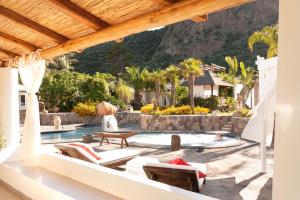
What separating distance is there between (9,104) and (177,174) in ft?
13.8

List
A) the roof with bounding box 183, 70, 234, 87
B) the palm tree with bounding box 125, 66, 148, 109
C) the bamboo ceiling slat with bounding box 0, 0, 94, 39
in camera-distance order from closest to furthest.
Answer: the bamboo ceiling slat with bounding box 0, 0, 94, 39, the roof with bounding box 183, 70, 234, 87, the palm tree with bounding box 125, 66, 148, 109

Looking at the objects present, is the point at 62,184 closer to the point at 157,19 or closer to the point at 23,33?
the point at 23,33

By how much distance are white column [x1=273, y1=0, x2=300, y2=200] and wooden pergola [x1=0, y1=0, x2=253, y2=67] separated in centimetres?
85

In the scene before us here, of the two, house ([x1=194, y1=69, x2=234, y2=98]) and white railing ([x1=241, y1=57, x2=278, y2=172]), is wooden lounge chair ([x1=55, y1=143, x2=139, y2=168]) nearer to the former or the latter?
white railing ([x1=241, y1=57, x2=278, y2=172])

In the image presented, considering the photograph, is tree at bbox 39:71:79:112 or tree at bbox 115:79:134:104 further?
tree at bbox 115:79:134:104

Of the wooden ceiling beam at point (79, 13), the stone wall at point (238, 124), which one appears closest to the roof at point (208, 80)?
the stone wall at point (238, 124)

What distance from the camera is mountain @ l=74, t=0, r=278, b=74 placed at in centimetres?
4081

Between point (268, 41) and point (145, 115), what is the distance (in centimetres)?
773

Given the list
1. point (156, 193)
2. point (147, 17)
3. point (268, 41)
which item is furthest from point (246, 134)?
point (268, 41)

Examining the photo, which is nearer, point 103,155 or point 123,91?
point 103,155

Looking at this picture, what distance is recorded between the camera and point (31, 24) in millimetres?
4633

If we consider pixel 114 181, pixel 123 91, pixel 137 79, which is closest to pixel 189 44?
pixel 137 79

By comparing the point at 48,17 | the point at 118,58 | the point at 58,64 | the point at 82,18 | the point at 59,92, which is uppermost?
the point at 118,58

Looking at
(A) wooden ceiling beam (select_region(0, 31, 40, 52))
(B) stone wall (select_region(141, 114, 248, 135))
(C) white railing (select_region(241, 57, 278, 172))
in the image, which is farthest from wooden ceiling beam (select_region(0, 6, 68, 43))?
(B) stone wall (select_region(141, 114, 248, 135))
